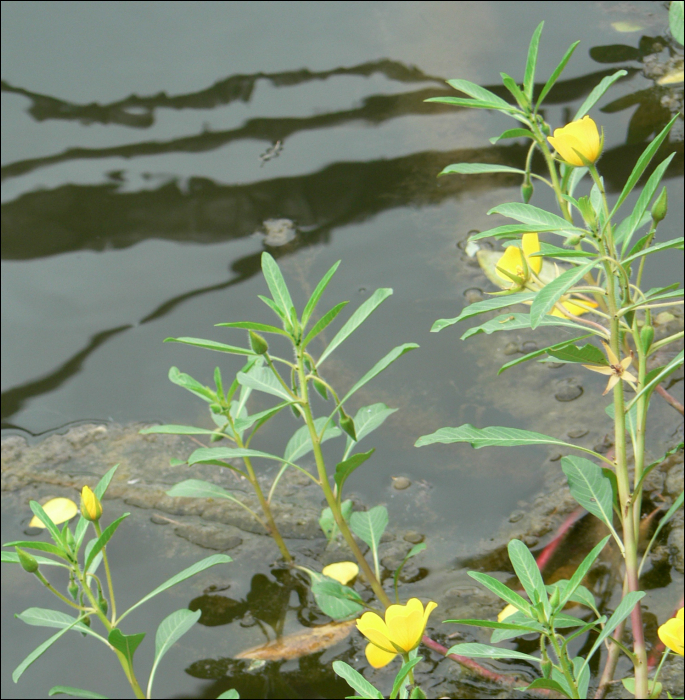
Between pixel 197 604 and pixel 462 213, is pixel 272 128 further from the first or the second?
pixel 197 604

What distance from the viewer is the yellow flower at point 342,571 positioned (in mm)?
1793

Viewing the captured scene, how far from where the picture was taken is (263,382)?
159cm

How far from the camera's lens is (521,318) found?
4.42 feet

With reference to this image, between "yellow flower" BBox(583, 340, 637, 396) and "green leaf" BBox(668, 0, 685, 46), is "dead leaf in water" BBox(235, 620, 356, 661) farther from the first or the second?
"green leaf" BBox(668, 0, 685, 46)

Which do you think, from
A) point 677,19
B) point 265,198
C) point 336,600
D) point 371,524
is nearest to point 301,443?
point 371,524

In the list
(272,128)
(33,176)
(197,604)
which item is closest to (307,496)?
(197,604)

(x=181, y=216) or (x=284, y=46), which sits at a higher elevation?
(x=284, y=46)

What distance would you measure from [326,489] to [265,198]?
4.42 feet

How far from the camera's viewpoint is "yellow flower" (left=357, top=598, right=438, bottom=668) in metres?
1.18

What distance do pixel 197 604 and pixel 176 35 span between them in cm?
224

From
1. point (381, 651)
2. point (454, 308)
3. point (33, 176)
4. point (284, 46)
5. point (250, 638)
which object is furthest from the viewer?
point (284, 46)

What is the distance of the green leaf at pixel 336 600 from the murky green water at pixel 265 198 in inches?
12.0

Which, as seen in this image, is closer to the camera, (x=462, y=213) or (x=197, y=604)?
(x=197, y=604)

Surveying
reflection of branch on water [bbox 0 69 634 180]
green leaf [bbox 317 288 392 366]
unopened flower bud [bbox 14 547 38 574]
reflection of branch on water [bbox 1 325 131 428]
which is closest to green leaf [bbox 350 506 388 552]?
green leaf [bbox 317 288 392 366]
